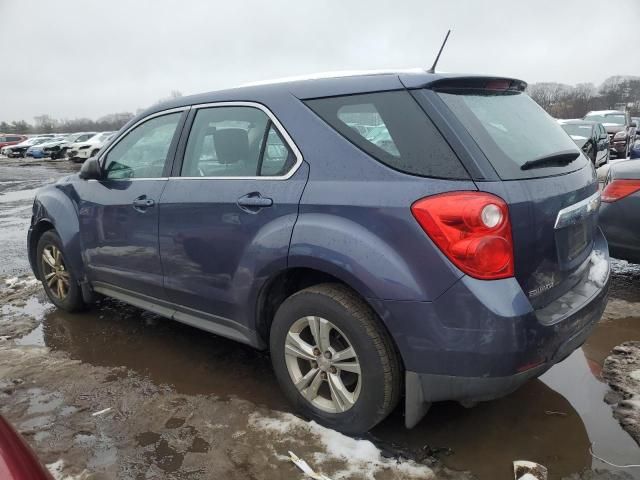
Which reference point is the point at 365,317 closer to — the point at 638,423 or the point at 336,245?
the point at 336,245

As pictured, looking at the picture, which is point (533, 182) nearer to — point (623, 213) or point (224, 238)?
point (224, 238)

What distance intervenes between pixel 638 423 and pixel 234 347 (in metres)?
2.52

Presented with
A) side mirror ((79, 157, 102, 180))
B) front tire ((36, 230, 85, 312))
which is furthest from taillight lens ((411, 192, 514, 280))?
front tire ((36, 230, 85, 312))

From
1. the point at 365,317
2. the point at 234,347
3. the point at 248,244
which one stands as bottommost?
the point at 234,347

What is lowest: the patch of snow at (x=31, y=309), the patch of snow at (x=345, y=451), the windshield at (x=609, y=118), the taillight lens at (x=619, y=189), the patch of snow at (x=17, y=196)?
the patch of snow at (x=17, y=196)

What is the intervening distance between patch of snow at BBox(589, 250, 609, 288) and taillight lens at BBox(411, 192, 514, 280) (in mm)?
873

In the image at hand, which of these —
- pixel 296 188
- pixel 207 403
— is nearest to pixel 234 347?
pixel 207 403

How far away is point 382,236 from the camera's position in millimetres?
2238

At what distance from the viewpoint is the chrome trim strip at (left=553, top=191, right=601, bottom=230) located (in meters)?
2.36

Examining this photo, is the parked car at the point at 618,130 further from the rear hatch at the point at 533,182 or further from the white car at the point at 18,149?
the white car at the point at 18,149

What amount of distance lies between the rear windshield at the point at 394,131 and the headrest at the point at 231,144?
54cm

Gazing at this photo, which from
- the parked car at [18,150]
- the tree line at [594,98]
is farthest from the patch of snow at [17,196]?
the tree line at [594,98]

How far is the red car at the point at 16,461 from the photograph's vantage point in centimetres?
122

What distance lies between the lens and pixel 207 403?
2994 millimetres
